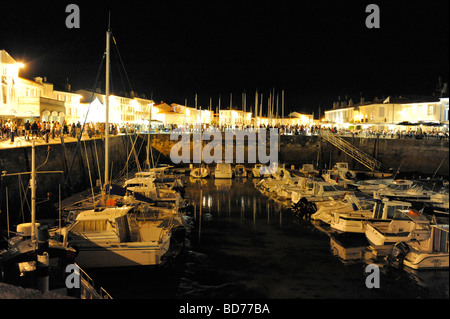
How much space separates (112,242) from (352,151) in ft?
128

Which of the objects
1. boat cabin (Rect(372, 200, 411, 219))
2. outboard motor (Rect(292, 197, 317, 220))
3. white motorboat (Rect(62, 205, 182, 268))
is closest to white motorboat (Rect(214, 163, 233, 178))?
outboard motor (Rect(292, 197, 317, 220))

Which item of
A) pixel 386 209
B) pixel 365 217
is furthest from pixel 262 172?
pixel 386 209

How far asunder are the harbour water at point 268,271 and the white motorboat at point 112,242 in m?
0.46

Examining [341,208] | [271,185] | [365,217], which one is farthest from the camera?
[271,185]

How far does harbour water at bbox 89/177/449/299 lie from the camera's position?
549 inches

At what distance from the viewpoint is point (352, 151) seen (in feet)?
160

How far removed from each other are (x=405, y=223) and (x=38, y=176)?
20300mm

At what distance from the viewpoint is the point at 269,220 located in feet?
80.7

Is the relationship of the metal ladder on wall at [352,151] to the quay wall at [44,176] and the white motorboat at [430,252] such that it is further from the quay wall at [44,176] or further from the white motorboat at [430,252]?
the white motorboat at [430,252]
